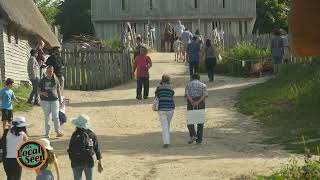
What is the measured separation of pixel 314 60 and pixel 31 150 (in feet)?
53.0

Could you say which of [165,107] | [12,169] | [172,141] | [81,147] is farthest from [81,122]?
[172,141]

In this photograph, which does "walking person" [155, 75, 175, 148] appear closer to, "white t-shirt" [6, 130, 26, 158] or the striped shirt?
the striped shirt

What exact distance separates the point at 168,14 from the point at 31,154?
128 ft

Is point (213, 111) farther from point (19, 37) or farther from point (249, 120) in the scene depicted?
point (19, 37)

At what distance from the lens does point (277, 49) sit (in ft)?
79.9

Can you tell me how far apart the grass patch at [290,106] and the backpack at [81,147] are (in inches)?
190

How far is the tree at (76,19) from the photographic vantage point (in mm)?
61062

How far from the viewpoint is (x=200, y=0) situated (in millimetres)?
47188

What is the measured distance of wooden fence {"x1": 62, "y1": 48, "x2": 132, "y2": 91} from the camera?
26172 millimetres

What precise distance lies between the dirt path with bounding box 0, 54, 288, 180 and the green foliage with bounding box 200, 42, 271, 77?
3030 mm

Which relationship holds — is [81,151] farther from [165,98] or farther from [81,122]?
[165,98]

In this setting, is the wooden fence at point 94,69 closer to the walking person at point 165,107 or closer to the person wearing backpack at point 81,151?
the walking person at point 165,107

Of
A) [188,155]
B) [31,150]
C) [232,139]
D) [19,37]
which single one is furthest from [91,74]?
[31,150]

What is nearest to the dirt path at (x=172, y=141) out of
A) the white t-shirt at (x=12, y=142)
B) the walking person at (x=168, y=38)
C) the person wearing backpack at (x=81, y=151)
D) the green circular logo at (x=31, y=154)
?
the white t-shirt at (x=12, y=142)
